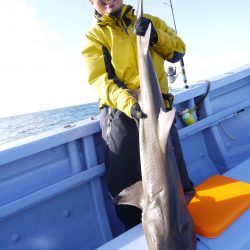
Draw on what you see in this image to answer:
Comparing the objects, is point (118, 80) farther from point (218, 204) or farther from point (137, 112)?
point (218, 204)

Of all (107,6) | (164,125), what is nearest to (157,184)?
(164,125)

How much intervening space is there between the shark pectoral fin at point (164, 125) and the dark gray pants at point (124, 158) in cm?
64

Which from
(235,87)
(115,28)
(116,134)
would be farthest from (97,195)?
(235,87)

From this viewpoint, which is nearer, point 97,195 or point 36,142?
point 36,142

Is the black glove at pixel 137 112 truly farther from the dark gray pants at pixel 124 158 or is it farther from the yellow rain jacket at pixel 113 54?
the dark gray pants at pixel 124 158

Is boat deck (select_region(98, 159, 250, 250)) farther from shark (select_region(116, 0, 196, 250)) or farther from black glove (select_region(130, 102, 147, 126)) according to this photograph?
black glove (select_region(130, 102, 147, 126))

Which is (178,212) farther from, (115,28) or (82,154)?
(115,28)

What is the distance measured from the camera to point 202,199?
263 centimetres

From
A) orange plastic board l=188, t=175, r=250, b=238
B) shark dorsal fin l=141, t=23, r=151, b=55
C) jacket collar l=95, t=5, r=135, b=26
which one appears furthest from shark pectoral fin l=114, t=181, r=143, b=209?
jacket collar l=95, t=5, r=135, b=26

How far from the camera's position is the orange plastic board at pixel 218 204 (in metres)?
2.19

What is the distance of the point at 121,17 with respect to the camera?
3000 mm

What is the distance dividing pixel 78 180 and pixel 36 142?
1.94 feet

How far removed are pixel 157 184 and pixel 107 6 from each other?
194cm

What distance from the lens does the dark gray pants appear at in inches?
112
